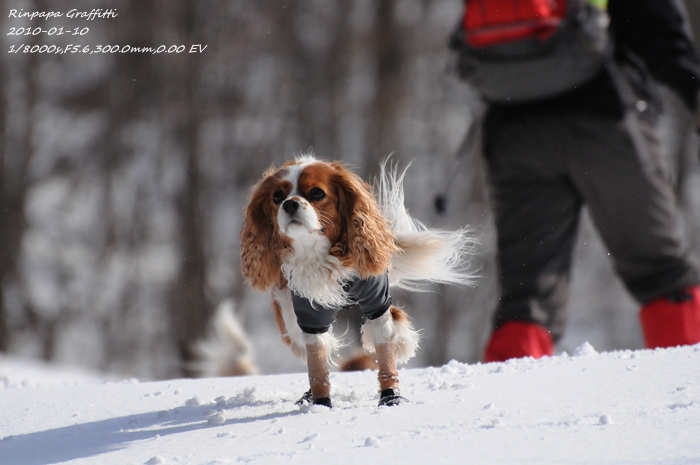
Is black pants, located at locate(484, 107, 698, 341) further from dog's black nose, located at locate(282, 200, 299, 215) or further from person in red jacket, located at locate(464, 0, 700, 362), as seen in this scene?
dog's black nose, located at locate(282, 200, 299, 215)

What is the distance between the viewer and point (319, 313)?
2234 mm

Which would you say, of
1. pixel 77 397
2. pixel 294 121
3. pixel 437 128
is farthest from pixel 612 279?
pixel 77 397

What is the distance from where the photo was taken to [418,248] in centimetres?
244

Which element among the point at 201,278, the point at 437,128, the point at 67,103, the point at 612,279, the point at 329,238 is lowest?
the point at 612,279

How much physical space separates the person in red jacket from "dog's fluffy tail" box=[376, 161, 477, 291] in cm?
92

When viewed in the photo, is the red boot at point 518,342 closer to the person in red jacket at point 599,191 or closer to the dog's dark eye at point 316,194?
the person in red jacket at point 599,191

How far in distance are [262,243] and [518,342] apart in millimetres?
1569

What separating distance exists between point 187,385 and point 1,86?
8061 mm

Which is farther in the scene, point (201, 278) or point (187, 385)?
point (201, 278)

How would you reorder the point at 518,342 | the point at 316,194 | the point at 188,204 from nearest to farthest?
the point at 316,194 → the point at 518,342 → the point at 188,204

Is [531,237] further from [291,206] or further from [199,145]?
[199,145]

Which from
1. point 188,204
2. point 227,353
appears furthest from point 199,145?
point 227,353

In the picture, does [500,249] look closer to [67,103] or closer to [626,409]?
[626,409]

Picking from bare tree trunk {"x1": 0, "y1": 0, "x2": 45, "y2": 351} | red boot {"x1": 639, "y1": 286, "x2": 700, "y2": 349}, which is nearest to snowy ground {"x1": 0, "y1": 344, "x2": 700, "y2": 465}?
red boot {"x1": 639, "y1": 286, "x2": 700, "y2": 349}
